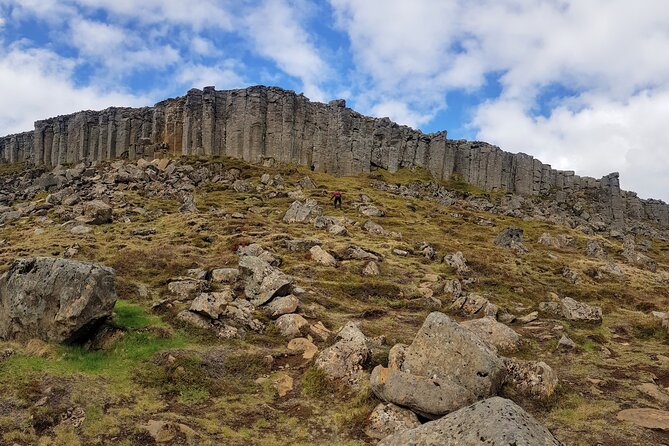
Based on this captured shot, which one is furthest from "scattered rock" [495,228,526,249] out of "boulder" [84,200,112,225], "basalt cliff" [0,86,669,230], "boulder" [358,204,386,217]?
"basalt cliff" [0,86,669,230]

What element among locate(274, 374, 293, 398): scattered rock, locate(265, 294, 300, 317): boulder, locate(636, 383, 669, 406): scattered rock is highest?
locate(265, 294, 300, 317): boulder

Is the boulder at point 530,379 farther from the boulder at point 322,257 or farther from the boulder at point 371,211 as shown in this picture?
the boulder at point 371,211

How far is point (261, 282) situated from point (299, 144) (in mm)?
53078

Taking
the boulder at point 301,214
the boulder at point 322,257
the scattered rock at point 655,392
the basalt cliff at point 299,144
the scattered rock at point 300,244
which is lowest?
the scattered rock at point 655,392

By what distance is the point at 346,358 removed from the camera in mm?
13789

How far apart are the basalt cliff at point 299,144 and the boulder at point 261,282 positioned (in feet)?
163

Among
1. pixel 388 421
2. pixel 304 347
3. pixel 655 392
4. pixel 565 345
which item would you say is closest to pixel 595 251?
pixel 565 345

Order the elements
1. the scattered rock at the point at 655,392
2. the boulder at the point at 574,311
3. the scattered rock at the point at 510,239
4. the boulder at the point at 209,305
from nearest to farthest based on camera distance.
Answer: the scattered rock at the point at 655,392
the boulder at the point at 209,305
the boulder at the point at 574,311
the scattered rock at the point at 510,239

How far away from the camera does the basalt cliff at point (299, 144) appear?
7019 centimetres

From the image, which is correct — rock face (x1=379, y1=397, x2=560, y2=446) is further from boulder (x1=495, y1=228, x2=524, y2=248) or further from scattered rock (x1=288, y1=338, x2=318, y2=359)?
boulder (x1=495, y1=228, x2=524, y2=248)

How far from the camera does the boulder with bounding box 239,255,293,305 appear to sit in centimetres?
2000

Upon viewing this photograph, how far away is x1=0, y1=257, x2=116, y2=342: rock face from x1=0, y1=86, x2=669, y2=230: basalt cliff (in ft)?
181

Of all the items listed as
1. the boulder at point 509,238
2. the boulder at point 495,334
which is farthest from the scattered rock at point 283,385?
the boulder at point 509,238

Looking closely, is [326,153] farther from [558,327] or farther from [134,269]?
[558,327]
